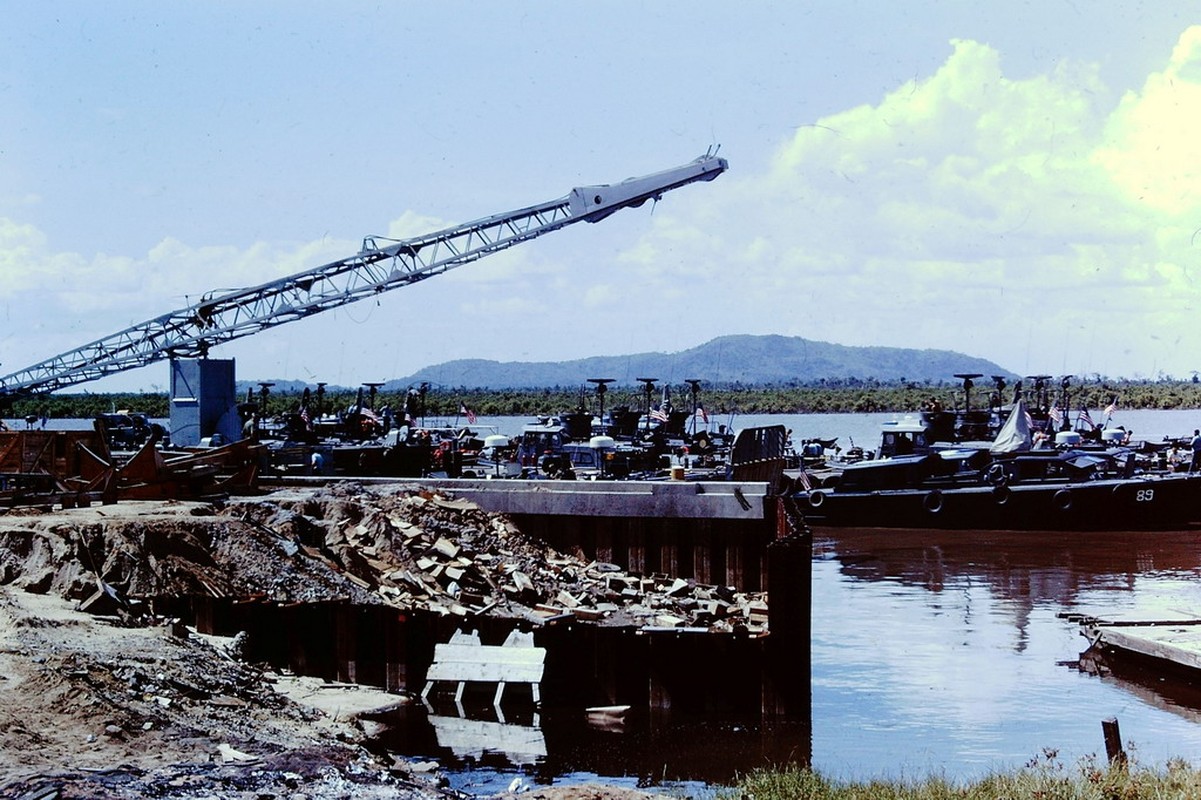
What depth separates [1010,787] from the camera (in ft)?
43.6

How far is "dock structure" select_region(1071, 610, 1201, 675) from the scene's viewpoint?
2108 cm

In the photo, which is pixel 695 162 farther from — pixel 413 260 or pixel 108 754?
pixel 108 754

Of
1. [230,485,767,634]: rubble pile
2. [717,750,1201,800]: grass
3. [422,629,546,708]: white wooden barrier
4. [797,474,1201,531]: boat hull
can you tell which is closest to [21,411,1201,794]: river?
[422,629,546,708]: white wooden barrier

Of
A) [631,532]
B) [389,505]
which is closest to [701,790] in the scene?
[631,532]

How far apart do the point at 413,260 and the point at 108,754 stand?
3675cm

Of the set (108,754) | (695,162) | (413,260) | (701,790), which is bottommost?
(701,790)

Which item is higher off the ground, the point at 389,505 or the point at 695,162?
the point at 695,162

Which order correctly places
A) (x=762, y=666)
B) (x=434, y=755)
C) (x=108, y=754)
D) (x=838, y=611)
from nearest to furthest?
1. (x=108, y=754)
2. (x=434, y=755)
3. (x=762, y=666)
4. (x=838, y=611)

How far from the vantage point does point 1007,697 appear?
70.0 ft

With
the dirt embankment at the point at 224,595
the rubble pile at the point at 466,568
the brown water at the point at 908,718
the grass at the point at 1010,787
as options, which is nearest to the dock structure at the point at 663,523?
the rubble pile at the point at 466,568

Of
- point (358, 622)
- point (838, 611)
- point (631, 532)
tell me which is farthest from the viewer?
point (838, 611)

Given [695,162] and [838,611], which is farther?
[695,162]

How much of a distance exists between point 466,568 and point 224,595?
14.2 feet

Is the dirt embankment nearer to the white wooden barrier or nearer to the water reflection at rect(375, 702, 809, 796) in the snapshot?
the white wooden barrier
